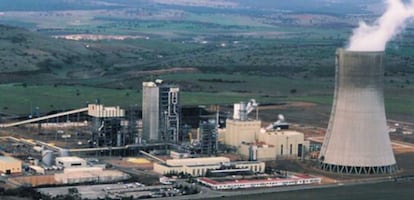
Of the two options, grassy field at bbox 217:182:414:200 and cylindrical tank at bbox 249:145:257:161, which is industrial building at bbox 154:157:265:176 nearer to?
cylindrical tank at bbox 249:145:257:161

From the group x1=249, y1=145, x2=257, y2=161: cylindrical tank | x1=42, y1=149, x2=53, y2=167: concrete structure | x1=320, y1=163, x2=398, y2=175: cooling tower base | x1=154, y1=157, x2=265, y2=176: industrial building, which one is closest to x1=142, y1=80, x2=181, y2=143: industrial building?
x1=249, y1=145, x2=257, y2=161: cylindrical tank

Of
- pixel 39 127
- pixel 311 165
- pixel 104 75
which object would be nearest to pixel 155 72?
pixel 104 75

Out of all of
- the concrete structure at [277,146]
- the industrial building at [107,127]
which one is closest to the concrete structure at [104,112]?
the industrial building at [107,127]

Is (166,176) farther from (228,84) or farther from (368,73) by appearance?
(228,84)

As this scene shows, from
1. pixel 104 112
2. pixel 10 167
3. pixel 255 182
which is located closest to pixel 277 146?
pixel 255 182

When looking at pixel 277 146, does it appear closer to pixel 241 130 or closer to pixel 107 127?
pixel 241 130
